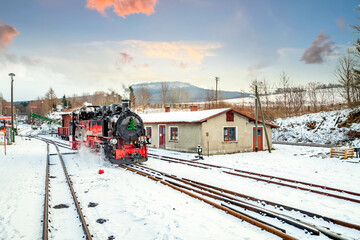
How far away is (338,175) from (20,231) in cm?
1275

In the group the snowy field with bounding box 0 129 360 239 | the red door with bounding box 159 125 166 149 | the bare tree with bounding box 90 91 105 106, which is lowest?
the snowy field with bounding box 0 129 360 239

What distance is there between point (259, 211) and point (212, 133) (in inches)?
475

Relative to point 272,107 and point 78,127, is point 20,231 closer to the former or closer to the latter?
point 78,127

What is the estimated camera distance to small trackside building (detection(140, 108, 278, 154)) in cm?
1766

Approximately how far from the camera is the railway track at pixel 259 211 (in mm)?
5016

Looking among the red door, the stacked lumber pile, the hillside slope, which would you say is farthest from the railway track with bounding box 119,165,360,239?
the hillside slope

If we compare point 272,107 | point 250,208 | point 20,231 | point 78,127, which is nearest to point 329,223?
point 250,208

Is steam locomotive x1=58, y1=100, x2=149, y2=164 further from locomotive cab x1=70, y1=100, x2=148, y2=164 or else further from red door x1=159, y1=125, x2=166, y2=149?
red door x1=159, y1=125, x2=166, y2=149

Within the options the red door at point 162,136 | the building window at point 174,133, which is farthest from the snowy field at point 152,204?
the red door at point 162,136

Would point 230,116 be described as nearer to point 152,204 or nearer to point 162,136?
point 162,136

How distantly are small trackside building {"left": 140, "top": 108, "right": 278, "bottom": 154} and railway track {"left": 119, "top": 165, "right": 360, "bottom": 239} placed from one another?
8883 mm

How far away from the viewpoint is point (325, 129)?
28.7 meters

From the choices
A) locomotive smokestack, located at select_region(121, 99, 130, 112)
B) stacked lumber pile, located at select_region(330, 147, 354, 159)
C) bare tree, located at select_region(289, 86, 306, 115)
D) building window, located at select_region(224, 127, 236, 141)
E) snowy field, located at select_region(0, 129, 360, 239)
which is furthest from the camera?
bare tree, located at select_region(289, 86, 306, 115)

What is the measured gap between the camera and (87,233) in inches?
190
